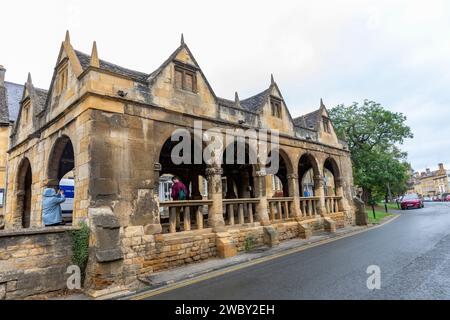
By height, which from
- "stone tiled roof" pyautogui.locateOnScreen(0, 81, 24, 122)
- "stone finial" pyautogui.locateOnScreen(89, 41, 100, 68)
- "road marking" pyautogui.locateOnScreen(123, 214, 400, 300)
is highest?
"stone tiled roof" pyautogui.locateOnScreen(0, 81, 24, 122)

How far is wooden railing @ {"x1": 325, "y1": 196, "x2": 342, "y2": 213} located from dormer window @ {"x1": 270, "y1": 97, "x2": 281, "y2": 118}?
603cm

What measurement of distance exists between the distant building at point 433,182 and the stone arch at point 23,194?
91.2 m

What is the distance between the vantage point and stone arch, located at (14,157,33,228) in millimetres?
11758

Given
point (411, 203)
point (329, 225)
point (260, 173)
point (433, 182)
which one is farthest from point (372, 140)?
point (433, 182)

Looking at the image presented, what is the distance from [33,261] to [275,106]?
1111 centimetres

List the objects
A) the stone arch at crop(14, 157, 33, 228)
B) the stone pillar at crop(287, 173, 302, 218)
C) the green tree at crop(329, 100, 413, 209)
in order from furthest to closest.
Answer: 1. the green tree at crop(329, 100, 413, 209)
2. the stone pillar at crop(287, 173, 302, 218)
3. the stone arch at crop(14, 157, 33, 228)

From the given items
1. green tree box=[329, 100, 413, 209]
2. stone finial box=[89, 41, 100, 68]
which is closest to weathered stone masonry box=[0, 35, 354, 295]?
stone finial box=[89, 41, 100, 68]

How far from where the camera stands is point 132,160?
7660mm

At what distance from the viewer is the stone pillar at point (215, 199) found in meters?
9.56

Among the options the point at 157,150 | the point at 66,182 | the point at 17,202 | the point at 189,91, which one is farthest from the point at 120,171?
the point at 66,182

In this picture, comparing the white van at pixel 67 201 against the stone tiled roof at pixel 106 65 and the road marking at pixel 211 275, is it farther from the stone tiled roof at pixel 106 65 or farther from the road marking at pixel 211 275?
the road marking at pixel 211 275

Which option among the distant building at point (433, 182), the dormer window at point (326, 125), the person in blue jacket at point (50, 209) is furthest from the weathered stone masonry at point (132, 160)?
the distant building at point (433, 182)

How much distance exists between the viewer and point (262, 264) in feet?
26.0

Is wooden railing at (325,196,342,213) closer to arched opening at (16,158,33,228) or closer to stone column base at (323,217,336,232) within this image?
stone column base at (323,217,336,232)
